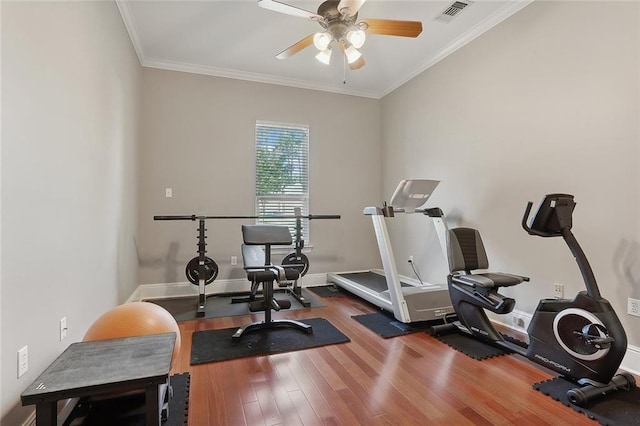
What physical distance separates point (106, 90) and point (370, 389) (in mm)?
2997

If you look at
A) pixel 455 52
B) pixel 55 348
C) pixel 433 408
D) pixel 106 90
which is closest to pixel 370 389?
pixel 433 408

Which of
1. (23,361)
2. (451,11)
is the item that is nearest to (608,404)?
(23,361)

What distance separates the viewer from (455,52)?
3.64 meters

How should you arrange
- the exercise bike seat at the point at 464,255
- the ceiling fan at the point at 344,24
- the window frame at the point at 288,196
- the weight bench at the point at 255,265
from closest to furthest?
the ceiling fan at the point at 344,24
the exercise bike seat at the point at 464,255
the weight bench at the point at 255,265
the window frame at the point at 288,196

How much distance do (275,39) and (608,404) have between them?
161 inches

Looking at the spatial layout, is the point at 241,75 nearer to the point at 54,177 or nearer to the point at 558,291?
the point at 54,177

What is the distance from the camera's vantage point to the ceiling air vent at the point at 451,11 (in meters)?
2.92

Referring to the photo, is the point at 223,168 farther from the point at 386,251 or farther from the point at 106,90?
the point at 386,251

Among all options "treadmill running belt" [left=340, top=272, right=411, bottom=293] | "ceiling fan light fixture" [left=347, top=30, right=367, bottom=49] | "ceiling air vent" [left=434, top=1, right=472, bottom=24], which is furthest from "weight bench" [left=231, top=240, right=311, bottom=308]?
"ceiling air vent" [left=434, top=1, right=472, bottom=24]

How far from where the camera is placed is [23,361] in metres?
1.39

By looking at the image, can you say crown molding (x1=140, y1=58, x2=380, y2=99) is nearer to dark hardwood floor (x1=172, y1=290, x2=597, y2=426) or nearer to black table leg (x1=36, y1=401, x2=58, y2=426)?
dark hardwood floor (x1=172, y1=290, x2=597, y2=426)

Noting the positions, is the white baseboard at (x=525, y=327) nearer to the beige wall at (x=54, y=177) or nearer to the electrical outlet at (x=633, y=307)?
the electrical outlet at (x=633, y=307)

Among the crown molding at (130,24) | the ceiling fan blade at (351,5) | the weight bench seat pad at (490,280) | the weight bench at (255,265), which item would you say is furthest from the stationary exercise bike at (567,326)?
the crown molding at (130,24)

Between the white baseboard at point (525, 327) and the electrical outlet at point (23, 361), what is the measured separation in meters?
3.47
